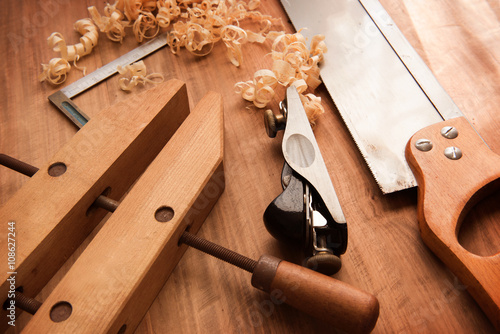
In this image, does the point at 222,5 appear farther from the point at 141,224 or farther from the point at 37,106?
the point at 141,224

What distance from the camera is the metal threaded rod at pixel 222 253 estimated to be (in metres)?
0.79

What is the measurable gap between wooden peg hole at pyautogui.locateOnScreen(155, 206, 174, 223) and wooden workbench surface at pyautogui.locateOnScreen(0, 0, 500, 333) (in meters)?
0.16

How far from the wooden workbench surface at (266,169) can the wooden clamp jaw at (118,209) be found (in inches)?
2.8

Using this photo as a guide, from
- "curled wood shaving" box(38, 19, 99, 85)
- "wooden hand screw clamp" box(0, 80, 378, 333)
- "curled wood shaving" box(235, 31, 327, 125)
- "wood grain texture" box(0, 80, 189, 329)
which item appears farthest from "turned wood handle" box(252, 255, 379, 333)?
"curled wood shaving" box(38, 19, 99, 85)

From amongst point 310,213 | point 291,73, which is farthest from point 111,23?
point 310,213

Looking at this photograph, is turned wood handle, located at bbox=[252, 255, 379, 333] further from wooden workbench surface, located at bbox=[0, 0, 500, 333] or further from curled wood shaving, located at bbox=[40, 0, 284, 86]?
curled wood shaving, located at bbox=[40, 0, 284, 86]

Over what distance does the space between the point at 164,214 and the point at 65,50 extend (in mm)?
765

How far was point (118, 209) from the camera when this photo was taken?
2.72ft

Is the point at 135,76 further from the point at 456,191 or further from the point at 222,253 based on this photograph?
the point at 456,191

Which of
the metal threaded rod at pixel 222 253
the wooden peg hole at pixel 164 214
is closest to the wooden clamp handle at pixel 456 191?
the metal threaded rod at pixel 222 253

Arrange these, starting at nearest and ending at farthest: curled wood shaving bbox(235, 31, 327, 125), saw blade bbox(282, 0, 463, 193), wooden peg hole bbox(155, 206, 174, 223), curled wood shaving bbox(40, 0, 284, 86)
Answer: wooden peg hole bbox(155, 206, 174, 223)
saw blade bbox(282, 0, 463, 193)
curled wood shaving bbox(235, 31, 327, 125)
curled wood shaving bbox(40, 0, 284, 86)

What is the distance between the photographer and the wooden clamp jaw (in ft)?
2.38

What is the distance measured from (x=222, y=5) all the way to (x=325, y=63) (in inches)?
15.0

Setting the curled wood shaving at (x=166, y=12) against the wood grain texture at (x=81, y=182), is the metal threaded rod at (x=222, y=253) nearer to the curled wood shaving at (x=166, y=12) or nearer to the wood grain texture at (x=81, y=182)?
the wood grain texture at (x=81, y=182)
